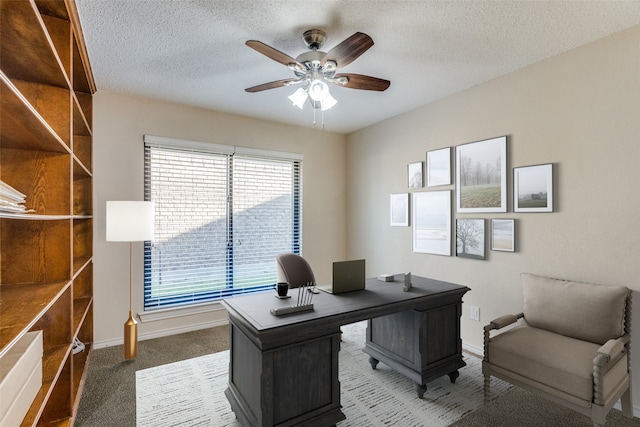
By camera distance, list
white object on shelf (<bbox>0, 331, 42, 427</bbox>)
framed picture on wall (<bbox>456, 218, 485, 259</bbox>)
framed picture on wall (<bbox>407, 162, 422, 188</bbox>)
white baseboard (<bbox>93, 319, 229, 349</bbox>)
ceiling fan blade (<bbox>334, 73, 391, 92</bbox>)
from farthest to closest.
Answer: framed picture on wall (<bbox>407, 162, 422, 188</bbox>) < white baseboard (<bbox>93, 319, 229, 349</bbox>) < framed picture on wall (<bbox>456, 218, 485, 259</bbox>) < ceiling fan blade (<bbox>334, 73, 391, 92</bbox>) < white object on shelf (<bbox>0, 331, 42, 427</bbox>)

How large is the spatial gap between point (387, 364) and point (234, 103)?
10.1 ft

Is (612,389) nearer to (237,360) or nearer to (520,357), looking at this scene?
(520,357)

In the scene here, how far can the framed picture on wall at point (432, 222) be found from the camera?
328 cm

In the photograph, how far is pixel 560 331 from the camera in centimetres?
220

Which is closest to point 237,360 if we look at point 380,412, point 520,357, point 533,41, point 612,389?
point 380,412

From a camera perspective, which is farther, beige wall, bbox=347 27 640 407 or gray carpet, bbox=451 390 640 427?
beige wall, bbox=347 27 640 407

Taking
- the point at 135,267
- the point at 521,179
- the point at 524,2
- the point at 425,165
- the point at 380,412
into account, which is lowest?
the point at 380,412

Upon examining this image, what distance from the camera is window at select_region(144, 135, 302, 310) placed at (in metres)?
3.46

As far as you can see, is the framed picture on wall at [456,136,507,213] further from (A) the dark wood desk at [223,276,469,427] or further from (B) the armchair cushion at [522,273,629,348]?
(A) the dark wood desk at [223,276,469,427]

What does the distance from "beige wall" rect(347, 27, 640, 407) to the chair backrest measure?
1.35 metres

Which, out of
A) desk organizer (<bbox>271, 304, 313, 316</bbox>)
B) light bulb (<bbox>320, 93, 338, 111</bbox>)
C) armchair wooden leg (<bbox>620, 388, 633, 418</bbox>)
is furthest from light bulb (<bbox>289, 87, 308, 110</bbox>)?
armchair wooden leg (<bbox>620, 388, 633, 418</bbox>)

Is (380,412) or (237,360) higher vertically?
(237,360)

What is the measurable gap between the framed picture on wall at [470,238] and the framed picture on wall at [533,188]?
0.38 m

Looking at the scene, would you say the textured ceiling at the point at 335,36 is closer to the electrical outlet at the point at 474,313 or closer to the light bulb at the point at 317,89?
the light bulb at the point at 317,89
